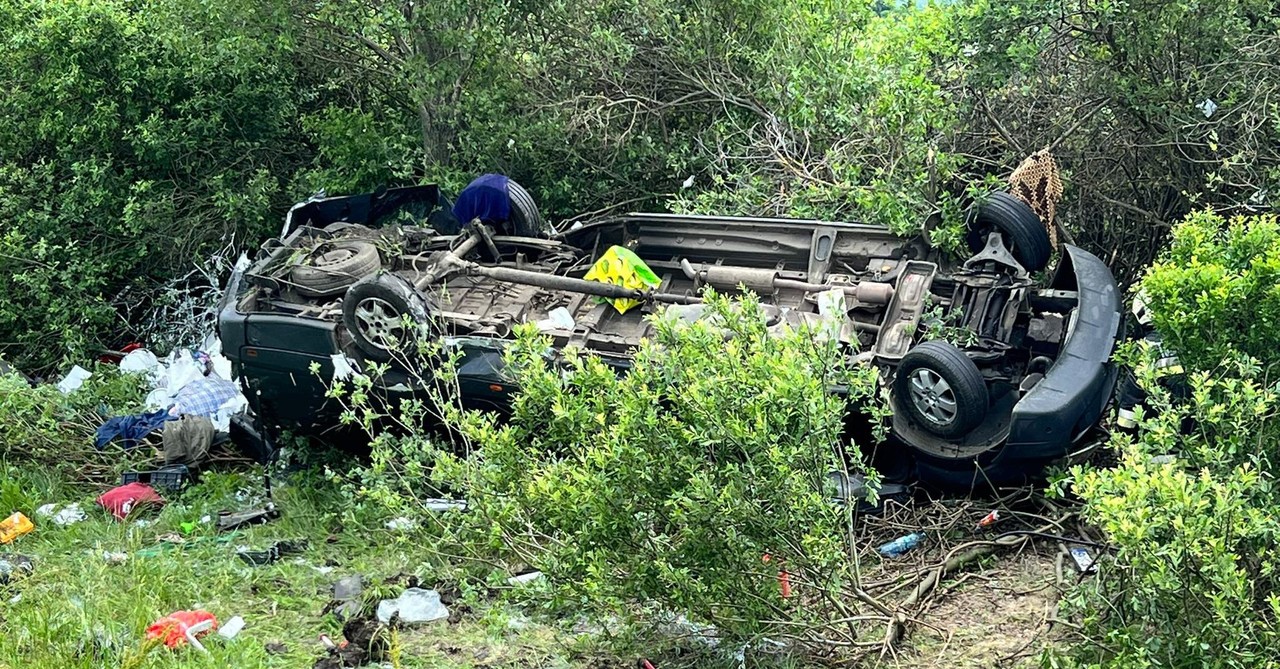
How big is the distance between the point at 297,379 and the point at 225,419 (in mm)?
1609

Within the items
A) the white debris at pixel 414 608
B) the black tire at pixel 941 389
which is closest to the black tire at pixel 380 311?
the white debris at pixel 414 608

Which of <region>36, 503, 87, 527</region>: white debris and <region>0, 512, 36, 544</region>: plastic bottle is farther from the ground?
<region>0, 512, 36, 544</region>: plastic bottle

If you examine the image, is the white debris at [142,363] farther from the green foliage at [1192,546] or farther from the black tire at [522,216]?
the green foliage at [1192,546]

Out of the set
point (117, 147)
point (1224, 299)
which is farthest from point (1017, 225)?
point (117, 147)

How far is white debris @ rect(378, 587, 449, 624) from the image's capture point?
18.0ft

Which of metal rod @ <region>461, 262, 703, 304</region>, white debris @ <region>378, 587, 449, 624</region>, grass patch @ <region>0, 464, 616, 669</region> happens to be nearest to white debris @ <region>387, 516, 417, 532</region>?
grass patch @ <region>0, 464, 616, 669</region>

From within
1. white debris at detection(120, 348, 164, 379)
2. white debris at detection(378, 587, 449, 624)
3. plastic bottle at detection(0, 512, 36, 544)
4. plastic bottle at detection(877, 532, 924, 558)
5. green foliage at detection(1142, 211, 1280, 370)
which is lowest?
white debris at detection(120, 348, 164, 379)

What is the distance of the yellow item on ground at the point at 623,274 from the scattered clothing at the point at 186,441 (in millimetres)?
2898

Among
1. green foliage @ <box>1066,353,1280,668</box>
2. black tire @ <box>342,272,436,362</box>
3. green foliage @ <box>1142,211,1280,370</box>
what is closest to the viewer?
green foliage @ <box>1066,353,1280,668</box>

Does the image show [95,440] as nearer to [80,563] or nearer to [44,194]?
[80,563]

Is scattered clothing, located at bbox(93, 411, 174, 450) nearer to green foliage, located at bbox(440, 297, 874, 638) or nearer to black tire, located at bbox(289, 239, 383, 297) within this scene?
black tire, located at bbox(289, 239, 383, 297)

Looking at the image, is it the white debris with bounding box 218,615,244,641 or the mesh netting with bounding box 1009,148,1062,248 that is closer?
the white debris with bounding box 218,615,244,641

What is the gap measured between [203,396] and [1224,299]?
6854mm

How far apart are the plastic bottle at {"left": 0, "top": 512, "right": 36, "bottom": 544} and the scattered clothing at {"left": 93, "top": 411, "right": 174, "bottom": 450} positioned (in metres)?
1.15
